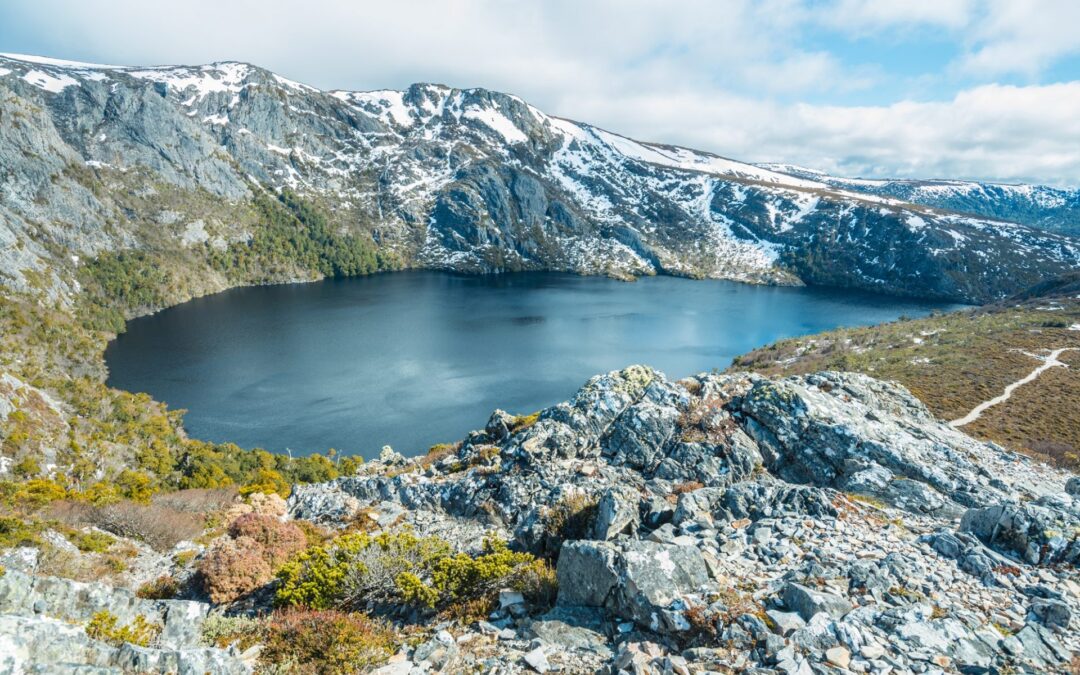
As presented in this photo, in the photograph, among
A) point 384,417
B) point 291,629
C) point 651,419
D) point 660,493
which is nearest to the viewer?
point 291,629

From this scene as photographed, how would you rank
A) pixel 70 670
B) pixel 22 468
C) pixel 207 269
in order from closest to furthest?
pixel 70 670
pixel 22 468
pixel 207 269

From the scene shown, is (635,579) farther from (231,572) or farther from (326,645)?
(231,572)

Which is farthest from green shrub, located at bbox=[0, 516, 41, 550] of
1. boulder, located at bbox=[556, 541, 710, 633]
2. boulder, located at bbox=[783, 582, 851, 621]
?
boulder, located at bbox=[783, 582, 851, 621]

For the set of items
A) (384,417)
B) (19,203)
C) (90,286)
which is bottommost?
(384,417)

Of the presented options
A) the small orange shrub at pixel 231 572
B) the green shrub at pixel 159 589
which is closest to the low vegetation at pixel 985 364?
the small orange shrub at pixel 231 572

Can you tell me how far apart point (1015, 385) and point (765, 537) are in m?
52.5

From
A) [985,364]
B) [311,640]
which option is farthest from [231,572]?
[985,364]

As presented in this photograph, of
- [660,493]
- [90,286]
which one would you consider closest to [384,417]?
[660,493]

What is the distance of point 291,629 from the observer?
11.9 meters

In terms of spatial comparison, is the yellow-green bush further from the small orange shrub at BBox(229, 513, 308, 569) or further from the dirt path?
the dirt path

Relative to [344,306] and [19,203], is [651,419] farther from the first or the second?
[19,203]

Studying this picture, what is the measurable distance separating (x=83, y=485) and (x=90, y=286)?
387 ft

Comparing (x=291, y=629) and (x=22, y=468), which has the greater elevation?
(x=291, y=629)

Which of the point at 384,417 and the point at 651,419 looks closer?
the point at 651,419
